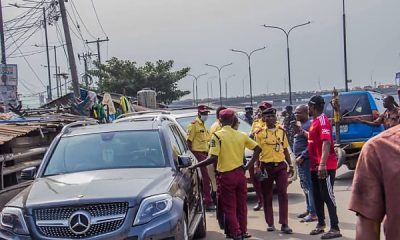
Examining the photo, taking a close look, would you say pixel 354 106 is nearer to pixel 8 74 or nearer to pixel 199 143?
pixel 199 143

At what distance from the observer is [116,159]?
21.4 feet

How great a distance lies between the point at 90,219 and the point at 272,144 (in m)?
3.66

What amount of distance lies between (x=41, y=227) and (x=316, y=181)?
375 cm

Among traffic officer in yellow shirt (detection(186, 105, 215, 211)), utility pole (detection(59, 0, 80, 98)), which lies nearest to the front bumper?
traffic officer in yellow shirt (detection(186, 105, 215, 211))

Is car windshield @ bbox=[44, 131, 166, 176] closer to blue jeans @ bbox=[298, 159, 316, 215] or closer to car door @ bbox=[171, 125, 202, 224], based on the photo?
car door @ bbox=[171, 125, 202, 224]

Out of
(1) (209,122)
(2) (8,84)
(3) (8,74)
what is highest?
(3) (8,74)

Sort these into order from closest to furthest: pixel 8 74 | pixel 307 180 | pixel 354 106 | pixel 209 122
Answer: pixel 307 180 < pixel 209 122 < pixel 354 106 < pixel 8 74

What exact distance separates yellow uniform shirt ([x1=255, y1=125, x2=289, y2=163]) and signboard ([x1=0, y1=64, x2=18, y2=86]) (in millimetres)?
12817

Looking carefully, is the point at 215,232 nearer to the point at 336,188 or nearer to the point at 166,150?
the point at 166,150

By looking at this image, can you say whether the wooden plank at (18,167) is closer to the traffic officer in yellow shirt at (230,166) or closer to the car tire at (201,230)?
the car tire at (201,230)

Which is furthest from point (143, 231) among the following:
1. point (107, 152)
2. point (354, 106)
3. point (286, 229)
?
point (354, 106)

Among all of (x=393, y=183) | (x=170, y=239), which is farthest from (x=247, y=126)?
(x=393, y=183)

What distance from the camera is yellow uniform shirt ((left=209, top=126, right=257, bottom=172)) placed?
7.14 meters

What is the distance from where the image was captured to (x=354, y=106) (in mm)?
13188
